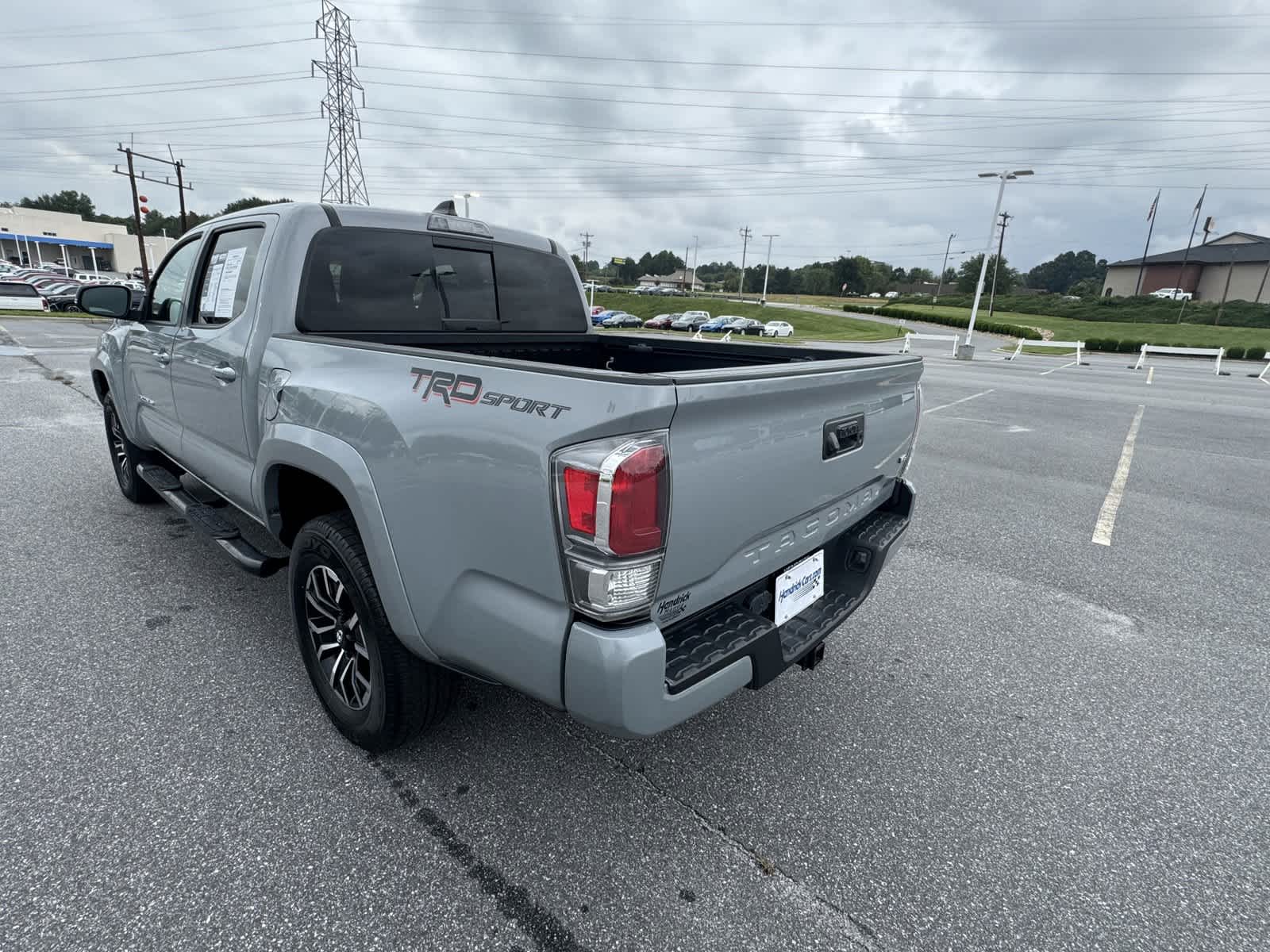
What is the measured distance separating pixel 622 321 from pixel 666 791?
44675 millimetres

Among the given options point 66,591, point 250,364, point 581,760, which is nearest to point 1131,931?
point 581,760

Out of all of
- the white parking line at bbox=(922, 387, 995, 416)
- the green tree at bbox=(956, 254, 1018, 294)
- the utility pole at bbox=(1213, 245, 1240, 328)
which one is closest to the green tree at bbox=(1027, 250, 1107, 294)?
the green tree at bbox=(956, 254, 1018, 294)

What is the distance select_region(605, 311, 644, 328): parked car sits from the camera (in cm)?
4319

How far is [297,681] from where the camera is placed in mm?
2852

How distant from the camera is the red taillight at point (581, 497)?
1.54 metres

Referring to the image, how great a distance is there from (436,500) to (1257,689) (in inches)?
150

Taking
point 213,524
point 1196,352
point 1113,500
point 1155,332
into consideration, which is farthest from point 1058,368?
point 1155,332

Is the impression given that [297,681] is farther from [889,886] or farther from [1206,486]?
[1206,486]

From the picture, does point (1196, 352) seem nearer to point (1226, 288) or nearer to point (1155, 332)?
point (1155, 332)

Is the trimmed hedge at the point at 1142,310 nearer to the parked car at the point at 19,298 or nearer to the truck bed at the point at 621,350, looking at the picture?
the truck bed at the point at 621,350

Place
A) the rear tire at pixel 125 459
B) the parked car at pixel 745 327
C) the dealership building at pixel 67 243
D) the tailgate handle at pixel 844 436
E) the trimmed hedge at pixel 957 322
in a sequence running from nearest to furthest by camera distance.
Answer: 1. the tailgate handle at pixel 844 436
2. the rear tire at pixel 125 459
3. the parked car at pixel 745 327
4. the trimmed hedge at pixel 957 322
5. the dealership building at pixel 67 243

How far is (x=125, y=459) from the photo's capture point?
4820 millimetres

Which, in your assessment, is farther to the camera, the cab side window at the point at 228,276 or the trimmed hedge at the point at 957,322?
the trimmed hedge at the point at 957,322

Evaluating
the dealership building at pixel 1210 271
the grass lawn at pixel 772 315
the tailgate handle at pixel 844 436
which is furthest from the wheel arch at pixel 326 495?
the dealership building at pixel 1210 271
